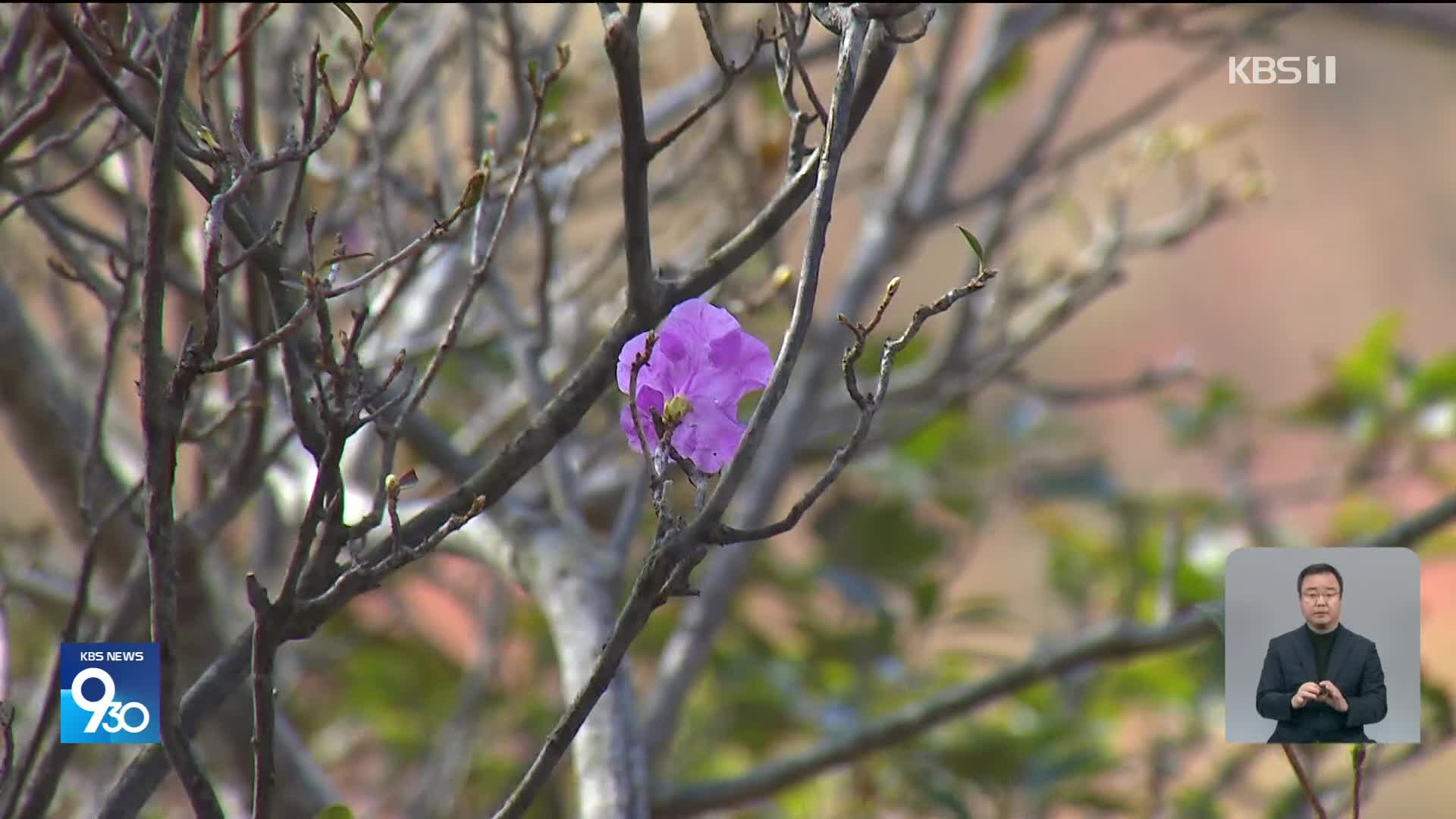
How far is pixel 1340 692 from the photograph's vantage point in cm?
74

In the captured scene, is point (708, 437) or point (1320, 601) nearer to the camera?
point (708, 437)

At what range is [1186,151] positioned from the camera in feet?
5.52

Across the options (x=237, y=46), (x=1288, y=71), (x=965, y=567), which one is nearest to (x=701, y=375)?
(x=237, y=46)

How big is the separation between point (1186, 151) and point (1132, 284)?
362 centimetres

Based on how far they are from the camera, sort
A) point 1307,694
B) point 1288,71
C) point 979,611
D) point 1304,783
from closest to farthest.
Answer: point 1304,783 < point 1307,694 < point 1288,71 < point 979,611

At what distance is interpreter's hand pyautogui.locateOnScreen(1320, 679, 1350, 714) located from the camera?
2.44 feet

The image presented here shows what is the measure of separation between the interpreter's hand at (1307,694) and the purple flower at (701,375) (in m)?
0.37

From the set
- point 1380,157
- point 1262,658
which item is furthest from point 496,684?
point 1380,157

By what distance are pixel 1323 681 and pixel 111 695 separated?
649mm

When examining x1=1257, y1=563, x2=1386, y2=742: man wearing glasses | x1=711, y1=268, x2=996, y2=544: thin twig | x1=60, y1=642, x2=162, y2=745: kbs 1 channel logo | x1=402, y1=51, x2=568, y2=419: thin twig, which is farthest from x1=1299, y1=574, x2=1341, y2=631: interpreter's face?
x1=60, y1=642, x2=162, y2=745: kbs 1 channel logo

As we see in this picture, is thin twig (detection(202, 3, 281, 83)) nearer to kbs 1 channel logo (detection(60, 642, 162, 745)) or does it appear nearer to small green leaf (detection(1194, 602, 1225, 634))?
kbs 1 channel logo (detection(60, 642, 162, 745))

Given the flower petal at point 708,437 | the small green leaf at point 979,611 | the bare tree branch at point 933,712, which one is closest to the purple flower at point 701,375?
the flower petal at point 708,437

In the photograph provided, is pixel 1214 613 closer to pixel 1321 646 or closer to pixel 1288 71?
pixel 1321 646

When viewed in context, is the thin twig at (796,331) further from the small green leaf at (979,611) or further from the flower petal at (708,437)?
the small green leaf at (979,611)
